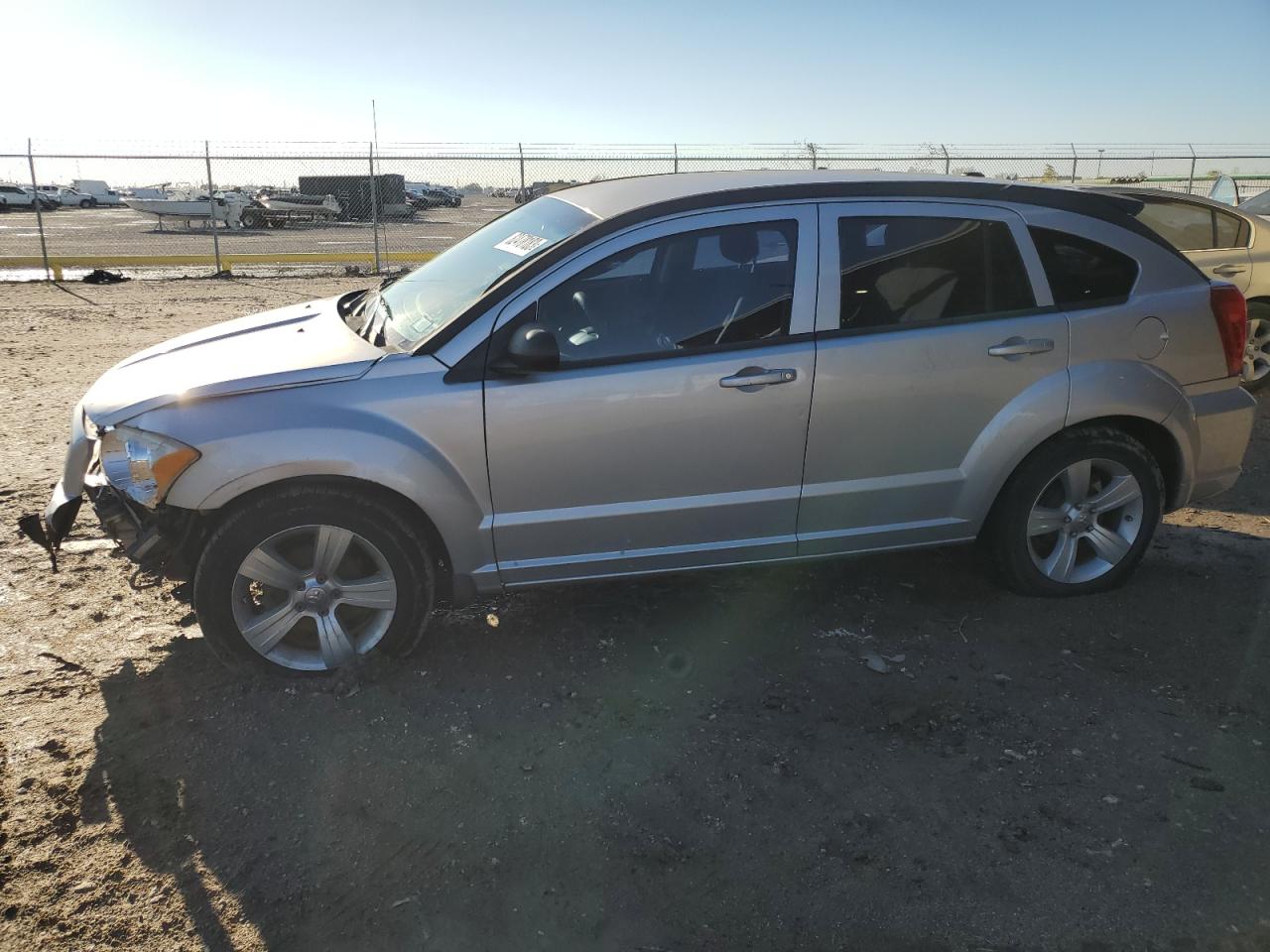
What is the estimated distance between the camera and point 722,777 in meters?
3.07

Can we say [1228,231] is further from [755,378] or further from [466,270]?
[466,270]

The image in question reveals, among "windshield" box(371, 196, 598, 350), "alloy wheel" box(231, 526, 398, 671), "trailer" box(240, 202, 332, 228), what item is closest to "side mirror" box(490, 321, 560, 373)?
"windshield" box(371, 196, 598, 350)

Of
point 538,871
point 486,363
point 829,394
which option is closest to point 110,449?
point 486,363

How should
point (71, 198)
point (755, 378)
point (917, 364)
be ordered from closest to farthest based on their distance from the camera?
point (755, 378) < point (917, 364) < point (71, 198)

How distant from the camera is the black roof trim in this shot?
3.54 m

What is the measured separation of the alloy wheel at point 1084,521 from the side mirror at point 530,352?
224 cm

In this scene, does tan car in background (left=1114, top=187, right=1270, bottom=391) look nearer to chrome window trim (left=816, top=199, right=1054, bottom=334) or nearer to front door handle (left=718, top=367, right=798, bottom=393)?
chrome window trim (left=816, top=199, right=1054, bottom=334)

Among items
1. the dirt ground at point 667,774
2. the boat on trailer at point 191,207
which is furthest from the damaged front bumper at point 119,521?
the boat on trailer at point 191,207

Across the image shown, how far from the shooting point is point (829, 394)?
3654 mm

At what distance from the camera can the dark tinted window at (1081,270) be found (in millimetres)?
3965

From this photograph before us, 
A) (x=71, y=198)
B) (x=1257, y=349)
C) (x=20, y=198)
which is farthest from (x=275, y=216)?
(x=1257, y=349)

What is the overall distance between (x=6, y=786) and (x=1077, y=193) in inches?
183

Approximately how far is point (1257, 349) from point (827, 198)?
6.33m

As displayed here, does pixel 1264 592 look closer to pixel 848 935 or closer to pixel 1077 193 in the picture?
pixel 1077 193
